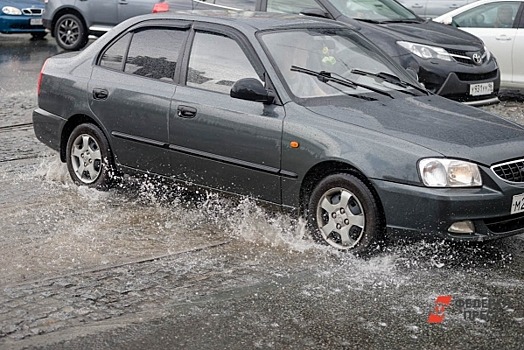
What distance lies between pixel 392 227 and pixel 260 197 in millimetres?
1114

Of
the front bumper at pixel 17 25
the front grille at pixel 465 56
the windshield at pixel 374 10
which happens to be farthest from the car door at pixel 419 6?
the front grille at pixel 465 56

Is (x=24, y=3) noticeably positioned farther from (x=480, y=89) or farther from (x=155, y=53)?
(x=155, y=53)

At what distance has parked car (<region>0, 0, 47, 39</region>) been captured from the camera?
20500 millimetres

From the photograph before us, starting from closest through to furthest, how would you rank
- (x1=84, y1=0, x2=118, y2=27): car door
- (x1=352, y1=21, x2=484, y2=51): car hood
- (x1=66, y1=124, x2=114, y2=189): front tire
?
(x1=66, y1=124, x2=114, y2=189): front tire
(x1=352, y1=21, x2=484, y2=51): car hood
(x1=84, y1=0, x2=118, y2=27): car door

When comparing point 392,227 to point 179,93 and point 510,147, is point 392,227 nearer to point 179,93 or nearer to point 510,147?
point 510,147

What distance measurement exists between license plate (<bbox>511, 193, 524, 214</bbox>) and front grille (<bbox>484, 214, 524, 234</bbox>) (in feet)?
0.19

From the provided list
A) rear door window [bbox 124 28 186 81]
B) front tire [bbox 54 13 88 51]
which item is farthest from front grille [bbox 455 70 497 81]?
front tire [bbox 54 13 88 51]

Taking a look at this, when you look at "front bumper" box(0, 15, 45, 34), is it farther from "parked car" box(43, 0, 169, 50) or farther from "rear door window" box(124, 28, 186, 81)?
"rear door window" box(124, 28, 186, 81)

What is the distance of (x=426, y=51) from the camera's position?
11.5 m

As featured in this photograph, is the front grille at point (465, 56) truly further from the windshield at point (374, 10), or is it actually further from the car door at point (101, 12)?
the car door at point (101, 12)

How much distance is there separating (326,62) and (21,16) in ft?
47.7

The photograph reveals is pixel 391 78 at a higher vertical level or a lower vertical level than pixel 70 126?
higher

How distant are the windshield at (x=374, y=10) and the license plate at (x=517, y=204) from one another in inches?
232
